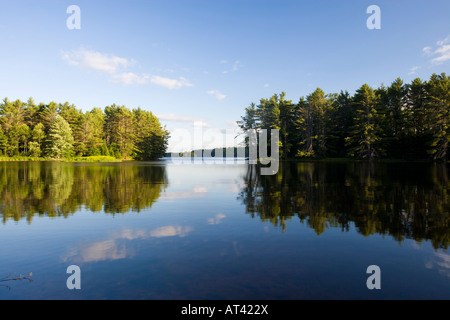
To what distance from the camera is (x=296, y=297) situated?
438 cm

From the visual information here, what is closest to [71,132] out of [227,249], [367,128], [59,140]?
[59,140]

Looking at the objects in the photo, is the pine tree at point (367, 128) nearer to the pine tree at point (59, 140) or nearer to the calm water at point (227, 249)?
the calm water at point (227, 249)

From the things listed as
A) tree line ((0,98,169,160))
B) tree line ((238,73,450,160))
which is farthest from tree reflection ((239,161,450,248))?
tree line ((0,98,169,160))

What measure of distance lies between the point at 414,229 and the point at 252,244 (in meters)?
5.52

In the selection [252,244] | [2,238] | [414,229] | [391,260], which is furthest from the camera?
[414,229]

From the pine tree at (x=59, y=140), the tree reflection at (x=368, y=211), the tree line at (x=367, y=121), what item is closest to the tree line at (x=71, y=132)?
the pine tree at (x=59, y=140)

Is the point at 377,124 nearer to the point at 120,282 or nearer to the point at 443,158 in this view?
the point at 443,158

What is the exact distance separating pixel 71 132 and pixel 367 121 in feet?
275

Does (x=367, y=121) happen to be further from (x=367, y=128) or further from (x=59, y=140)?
(x=59, y=140)

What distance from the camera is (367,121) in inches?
2505

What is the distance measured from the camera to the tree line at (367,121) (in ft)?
181

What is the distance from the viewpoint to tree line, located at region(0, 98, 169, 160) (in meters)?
74.0

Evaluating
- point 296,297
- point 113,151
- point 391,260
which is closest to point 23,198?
point 296,297
